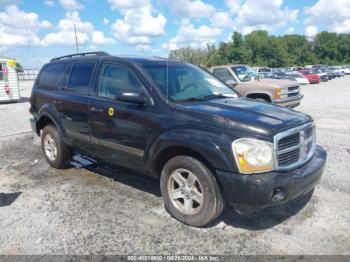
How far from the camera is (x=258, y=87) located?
10.9m

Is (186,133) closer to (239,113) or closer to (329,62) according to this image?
(239,113)

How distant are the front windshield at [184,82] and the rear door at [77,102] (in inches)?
43.6

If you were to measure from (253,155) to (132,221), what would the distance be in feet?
5.47

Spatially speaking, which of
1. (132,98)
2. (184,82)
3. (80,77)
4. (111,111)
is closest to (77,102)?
(80,77)

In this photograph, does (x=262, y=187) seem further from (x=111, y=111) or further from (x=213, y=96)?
(x=111, y=111)

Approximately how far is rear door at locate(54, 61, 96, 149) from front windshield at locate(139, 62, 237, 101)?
1108 millimetres

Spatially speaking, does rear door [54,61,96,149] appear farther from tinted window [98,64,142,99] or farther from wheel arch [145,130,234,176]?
wheel arch [145,130,234,176]

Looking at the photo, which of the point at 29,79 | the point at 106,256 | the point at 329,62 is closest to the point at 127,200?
the point at 106,256

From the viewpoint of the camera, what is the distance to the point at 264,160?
11.8ft

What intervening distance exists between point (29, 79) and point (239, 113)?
47.8 metres

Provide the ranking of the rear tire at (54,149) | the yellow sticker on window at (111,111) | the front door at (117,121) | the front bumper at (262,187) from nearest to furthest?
the front bumper at (262,187), the front door at (117,121), the yellow sticker on window at (111,111), the rear tire at (54,149)

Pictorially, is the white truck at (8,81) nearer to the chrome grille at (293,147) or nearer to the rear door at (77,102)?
the rear door at (77,102)

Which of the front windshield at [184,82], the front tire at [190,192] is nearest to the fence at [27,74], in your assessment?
the front windshield at [184,82]

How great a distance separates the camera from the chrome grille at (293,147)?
368 centimetres
